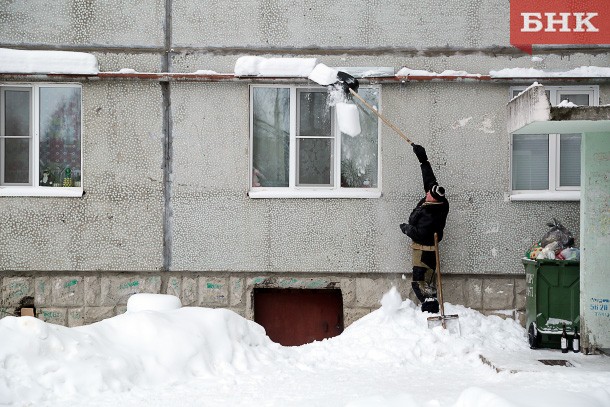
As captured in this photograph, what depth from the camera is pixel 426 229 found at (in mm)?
9570

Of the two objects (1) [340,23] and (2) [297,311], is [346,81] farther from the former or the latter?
(2) [297,311]

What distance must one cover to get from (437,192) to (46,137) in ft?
16.0

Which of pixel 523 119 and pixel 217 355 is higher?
pixel 523 119

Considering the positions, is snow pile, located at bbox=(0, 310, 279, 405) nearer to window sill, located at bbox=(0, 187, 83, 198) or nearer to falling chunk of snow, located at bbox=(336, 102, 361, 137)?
window sill, located at bbox=(0, 187, 83, 198)

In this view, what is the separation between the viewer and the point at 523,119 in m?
8.22

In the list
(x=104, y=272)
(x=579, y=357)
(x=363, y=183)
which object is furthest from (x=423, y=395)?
(x=104, y=272)

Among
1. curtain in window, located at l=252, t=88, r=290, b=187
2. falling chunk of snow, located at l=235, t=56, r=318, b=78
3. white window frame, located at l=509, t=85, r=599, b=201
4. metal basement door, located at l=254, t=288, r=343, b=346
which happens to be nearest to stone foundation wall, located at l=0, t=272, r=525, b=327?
metal basement door, located at l=254, t=288, r=343, b=346

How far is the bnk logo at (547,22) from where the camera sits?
33.1 feet

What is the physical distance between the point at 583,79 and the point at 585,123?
2019 mm

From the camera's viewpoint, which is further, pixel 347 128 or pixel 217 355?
pixel 347 128

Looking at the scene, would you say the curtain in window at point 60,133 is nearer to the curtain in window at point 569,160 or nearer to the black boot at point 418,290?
the black boot at point 418,290

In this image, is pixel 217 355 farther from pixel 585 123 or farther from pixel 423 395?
pixel 585 123

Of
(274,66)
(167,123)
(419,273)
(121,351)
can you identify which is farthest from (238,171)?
(121,351)

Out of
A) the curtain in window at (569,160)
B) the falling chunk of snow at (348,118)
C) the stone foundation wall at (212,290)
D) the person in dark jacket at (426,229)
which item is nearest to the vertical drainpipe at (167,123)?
the stone foundation wall at (212,290)
